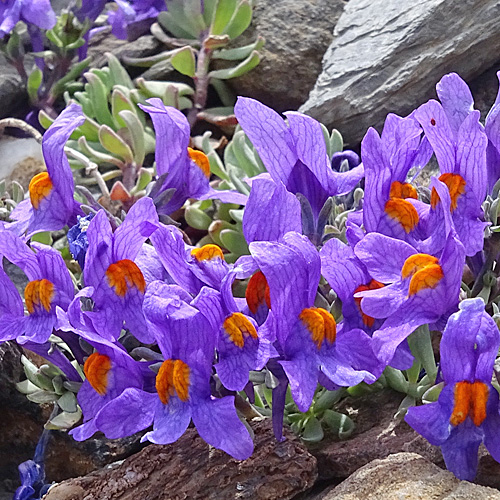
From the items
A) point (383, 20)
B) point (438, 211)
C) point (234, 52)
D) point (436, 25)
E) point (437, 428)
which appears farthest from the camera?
point (234, 52)

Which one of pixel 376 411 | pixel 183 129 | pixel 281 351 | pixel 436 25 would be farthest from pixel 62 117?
pixel 436 25

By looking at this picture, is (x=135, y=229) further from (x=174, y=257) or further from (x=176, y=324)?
(x=176, y=324)

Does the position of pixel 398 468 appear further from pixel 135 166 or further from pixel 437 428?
pixel 135 166

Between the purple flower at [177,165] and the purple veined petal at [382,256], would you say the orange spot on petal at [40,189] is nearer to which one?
the purple flower at [177,165]

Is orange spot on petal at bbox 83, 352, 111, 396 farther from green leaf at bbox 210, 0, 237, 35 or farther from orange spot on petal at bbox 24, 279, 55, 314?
green leaf at bbox 210, 0, 237, 35

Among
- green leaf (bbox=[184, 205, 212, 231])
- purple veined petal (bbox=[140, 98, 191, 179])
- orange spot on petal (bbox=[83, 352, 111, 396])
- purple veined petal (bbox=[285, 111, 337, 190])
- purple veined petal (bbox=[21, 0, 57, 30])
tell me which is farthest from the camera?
purple veined petal (bbox=[21, 0, 57, 30])

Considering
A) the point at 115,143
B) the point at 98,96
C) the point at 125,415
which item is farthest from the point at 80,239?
the point at 98,96

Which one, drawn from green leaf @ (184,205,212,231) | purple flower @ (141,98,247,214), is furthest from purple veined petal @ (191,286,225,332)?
green leaf @ (184,205,212,231)
